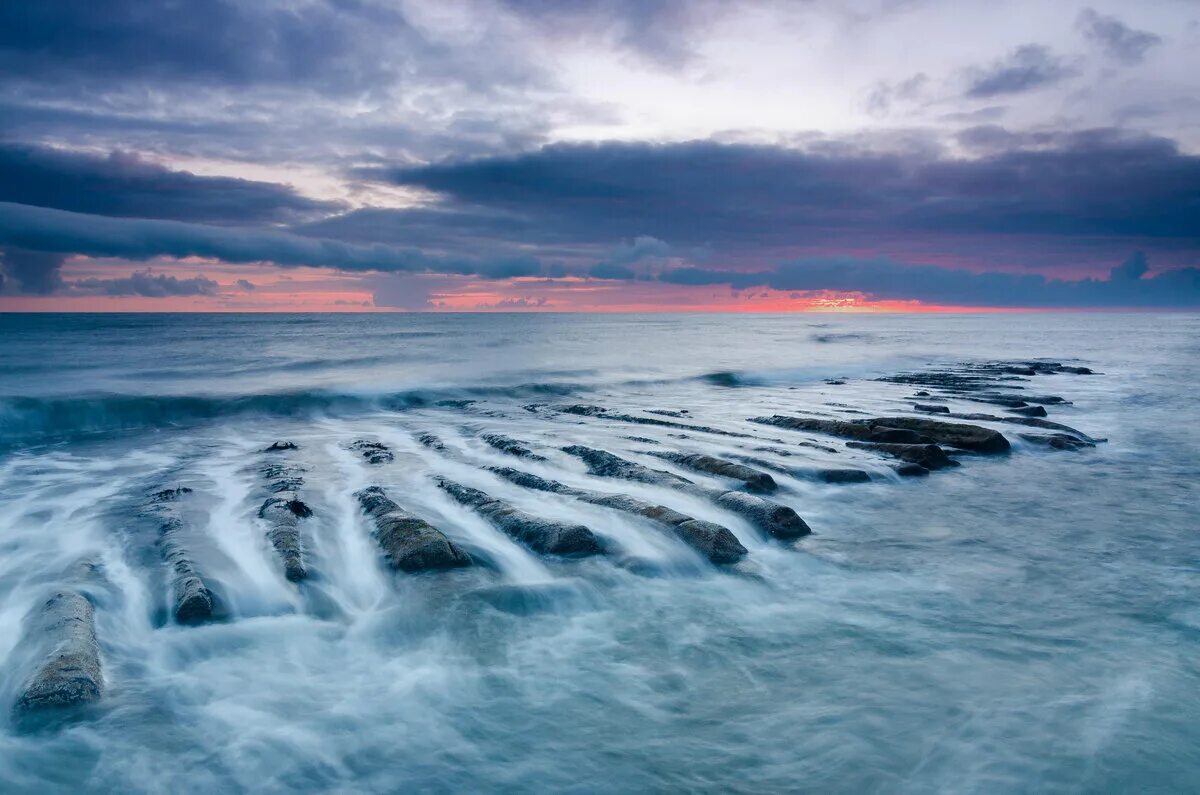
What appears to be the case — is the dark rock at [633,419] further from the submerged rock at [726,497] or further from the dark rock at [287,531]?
the dark rock at [287,531]

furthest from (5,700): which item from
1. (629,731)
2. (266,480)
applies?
(266,480)

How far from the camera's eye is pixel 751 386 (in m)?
29.2

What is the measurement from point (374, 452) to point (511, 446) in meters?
2.63

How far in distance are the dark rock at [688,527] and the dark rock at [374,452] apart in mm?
4735

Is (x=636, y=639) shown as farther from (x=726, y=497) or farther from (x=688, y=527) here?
(x=726, y=497)

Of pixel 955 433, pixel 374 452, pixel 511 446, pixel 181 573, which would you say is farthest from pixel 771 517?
pixel 374 452

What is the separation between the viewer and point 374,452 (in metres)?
13.6

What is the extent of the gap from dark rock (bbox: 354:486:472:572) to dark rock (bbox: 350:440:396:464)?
4.37 metres

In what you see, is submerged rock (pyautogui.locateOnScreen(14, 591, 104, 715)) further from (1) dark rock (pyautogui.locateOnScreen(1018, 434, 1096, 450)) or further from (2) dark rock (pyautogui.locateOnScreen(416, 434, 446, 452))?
(1) dark rock (pyautogui.locateOnScreen(1018, 434, 1096, 450))

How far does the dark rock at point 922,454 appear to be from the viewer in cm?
1279

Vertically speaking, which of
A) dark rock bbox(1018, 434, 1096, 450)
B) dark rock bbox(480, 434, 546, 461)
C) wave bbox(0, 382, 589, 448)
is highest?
dark rock bbox(1018, 434, 1096, 450)

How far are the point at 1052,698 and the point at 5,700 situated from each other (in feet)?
24.8

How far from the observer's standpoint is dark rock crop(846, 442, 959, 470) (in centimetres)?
1279

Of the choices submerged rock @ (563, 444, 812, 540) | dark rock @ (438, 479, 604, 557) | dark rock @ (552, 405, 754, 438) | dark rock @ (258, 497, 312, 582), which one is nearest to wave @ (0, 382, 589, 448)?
dark rock @ (552, 405, 754, 438)
